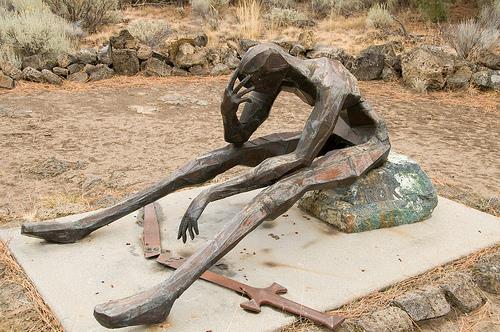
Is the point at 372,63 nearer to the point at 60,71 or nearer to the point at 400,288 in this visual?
the point at 60,71

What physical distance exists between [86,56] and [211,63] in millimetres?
2340

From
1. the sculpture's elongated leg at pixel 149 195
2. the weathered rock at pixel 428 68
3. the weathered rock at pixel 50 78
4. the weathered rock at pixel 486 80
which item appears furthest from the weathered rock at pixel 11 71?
the weathered rock at pixel 486 80

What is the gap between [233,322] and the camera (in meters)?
2.73

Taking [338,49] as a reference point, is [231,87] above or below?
above

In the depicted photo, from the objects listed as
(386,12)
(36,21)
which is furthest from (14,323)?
(386,12)

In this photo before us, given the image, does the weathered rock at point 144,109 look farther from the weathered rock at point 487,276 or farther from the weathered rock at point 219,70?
the weathered rock at point 487,276

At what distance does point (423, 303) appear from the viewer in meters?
3.12

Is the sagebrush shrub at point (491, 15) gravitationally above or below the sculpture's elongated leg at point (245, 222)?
above

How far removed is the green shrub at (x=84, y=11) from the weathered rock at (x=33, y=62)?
2630 millimetres

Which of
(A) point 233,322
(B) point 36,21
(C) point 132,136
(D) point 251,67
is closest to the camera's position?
(A) point 233,322

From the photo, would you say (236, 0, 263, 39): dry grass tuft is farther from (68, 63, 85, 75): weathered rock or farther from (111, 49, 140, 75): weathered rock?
(68, 63, 85, 75): weathered rock

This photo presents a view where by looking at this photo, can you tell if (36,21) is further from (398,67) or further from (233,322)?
(233,322)

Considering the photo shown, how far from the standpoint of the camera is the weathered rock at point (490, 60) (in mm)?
9758

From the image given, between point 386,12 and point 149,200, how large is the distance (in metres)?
11.2
